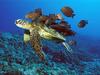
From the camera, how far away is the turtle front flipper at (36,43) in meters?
6.98

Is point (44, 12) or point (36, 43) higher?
point (44, 12)

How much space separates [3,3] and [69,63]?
7449 centimetres

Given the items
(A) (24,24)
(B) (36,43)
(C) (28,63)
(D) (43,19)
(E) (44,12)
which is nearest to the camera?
(B) (36,43)

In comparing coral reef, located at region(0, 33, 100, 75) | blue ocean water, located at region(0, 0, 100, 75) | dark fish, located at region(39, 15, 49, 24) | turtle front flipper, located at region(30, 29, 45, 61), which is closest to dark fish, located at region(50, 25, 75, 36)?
dark fish, located at region(39, 15, 49, 24)

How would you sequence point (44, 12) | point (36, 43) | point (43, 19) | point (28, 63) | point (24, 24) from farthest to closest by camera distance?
point (44, 12), point (28, 63), point (43, 19), point (24, 24), point (36, 43)

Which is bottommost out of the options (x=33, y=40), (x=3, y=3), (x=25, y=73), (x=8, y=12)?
(x=25, y=73)

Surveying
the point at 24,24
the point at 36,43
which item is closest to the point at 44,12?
the point at 24,24

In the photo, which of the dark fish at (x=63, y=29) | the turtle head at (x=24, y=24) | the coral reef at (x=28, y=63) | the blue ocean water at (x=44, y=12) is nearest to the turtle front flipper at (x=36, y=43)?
the turtle head at (x=24, y=24)

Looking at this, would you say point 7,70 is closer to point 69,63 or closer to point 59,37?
point 59,37

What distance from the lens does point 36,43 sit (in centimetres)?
707

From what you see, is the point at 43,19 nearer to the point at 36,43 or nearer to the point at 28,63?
the point at 36,43

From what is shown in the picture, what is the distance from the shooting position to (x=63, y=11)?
31.0ft

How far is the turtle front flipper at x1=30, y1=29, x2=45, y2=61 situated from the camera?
698cm

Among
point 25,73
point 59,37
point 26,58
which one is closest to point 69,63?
point 26,58
